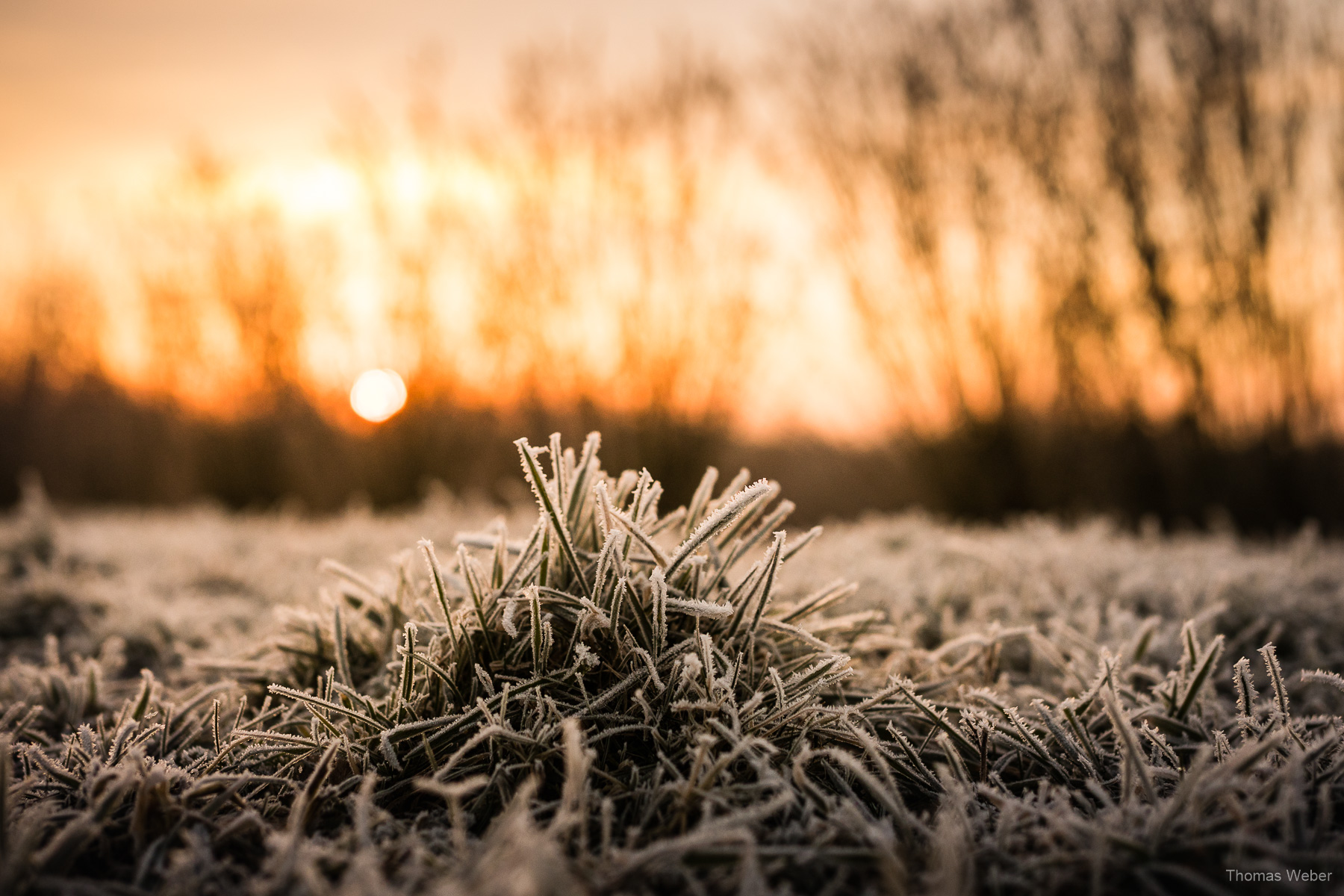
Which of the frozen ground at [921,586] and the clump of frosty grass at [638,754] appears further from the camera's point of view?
the frozen ground at [921,586]

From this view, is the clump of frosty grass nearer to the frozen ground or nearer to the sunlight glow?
the frozen ground

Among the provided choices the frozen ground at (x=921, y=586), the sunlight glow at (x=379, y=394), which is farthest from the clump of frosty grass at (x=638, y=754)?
the sunlight glow at (x=379, y=394)

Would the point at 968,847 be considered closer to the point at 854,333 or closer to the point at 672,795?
the point at 672,795

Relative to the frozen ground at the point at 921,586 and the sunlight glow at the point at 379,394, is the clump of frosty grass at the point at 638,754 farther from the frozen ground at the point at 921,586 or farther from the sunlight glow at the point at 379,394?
the sunlight glow at the point at 379,394

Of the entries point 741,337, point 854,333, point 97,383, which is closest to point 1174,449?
point 854,333

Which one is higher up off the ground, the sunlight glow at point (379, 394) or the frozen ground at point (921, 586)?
the sunlight glow at point (379, 394)

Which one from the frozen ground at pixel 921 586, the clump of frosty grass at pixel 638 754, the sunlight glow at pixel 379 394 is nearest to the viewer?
the clump of frosty grass at pixel 638 754

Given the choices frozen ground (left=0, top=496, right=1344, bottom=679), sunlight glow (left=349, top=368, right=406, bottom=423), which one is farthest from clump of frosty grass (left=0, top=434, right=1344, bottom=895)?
sunlight glow (left=349, top=368, right=406, bottom=423)
